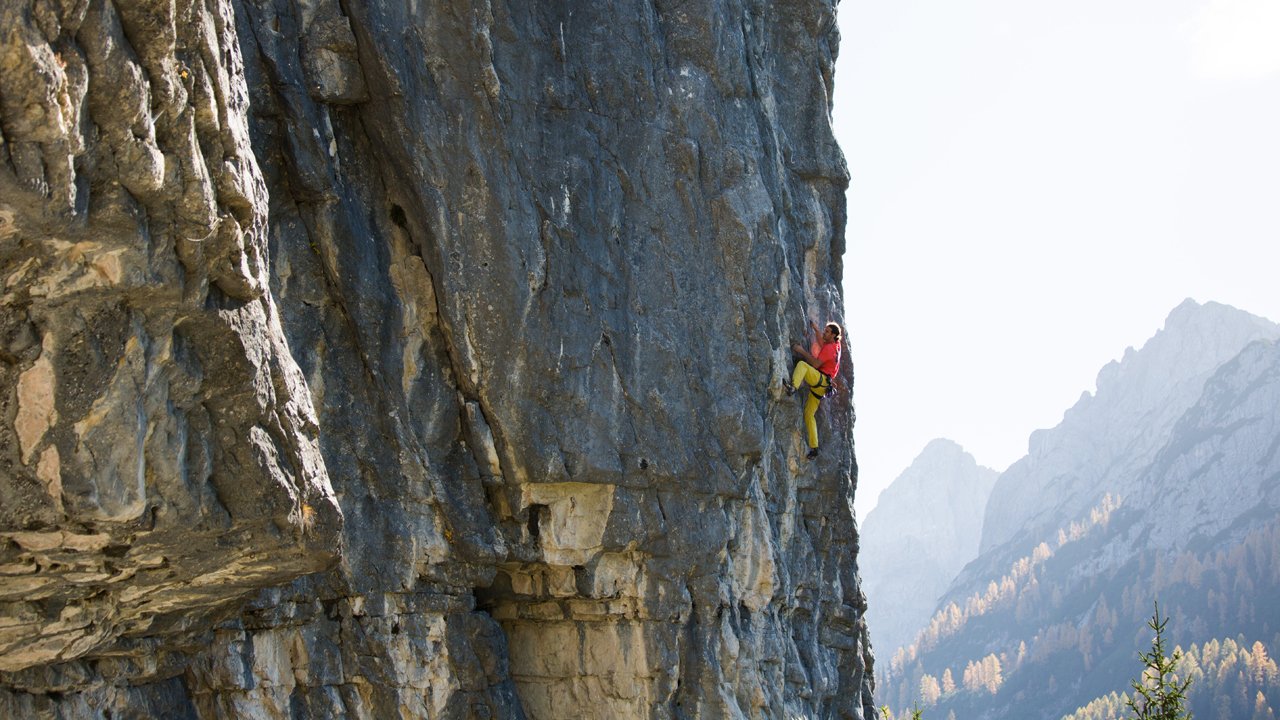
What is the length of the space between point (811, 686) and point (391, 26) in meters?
13.5

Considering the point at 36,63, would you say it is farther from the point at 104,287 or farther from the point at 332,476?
the point at 332,476

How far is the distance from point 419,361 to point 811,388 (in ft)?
26.1

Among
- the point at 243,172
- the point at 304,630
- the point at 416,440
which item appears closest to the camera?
the point at 243,172

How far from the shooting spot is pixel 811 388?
21.9m

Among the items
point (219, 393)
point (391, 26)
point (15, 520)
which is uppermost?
point (391, 26)

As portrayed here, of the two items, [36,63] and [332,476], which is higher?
[36,63]

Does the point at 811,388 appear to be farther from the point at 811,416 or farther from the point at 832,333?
the point at 832,333

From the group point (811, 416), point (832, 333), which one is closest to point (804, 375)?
point (832, 333)

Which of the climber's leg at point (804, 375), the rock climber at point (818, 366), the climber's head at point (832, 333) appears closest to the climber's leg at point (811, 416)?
the rock climber at point (818, 366)

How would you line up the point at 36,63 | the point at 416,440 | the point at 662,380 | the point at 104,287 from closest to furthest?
the point at 36,63 < the point at 104,287 < the point at 416,440 < the point at 662,380

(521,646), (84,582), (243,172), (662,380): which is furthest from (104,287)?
(521,646)

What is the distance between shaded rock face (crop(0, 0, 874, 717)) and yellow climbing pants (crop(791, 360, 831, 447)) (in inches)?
17.0

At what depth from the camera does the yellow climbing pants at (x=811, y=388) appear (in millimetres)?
21375

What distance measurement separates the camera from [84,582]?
10.9 metres
